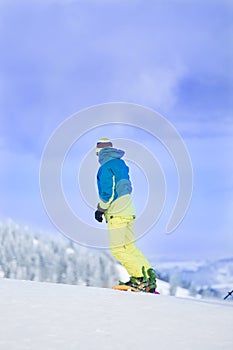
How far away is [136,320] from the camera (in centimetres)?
521

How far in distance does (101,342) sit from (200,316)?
1.30 metres

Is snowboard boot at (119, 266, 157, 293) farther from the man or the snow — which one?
the snow

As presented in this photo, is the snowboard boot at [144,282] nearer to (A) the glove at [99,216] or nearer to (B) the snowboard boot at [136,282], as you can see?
(B) the snowboard boot at [136,282]

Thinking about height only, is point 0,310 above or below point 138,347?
above

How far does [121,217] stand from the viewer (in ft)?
23.8

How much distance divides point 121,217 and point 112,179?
0.45 metres

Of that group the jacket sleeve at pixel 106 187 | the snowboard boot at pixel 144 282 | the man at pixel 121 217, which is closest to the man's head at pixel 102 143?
the man at pixel 121 217

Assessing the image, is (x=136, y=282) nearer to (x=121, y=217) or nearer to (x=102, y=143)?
(x=121, y=217)

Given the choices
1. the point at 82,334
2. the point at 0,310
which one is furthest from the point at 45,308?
the point at 82,334

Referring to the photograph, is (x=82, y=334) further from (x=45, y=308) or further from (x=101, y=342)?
(x=45, y=308)

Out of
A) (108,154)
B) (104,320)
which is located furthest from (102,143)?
(104,320)

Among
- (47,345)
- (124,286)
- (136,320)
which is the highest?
(124,286)

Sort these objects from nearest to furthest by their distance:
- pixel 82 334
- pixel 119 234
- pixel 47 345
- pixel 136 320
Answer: pixel 47 345
pixel 82 334
pixel 136 320
pixel 119 234

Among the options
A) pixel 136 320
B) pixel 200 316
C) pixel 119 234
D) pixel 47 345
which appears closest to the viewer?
pixel 47 345
